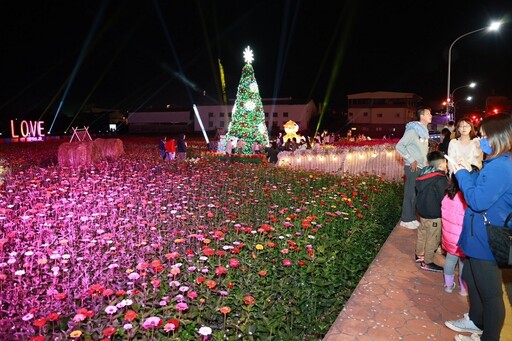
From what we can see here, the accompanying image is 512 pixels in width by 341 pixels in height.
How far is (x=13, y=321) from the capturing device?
3275 mm

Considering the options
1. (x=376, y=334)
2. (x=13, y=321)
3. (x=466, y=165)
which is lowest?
(x=376, y=334)


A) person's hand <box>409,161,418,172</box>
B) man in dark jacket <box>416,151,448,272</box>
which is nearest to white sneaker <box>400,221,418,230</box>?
person's hand <box>409,161,418,172</box>

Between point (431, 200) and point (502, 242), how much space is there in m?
2.32

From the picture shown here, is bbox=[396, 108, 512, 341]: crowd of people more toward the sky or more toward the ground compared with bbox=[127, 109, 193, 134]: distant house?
more toward the ground

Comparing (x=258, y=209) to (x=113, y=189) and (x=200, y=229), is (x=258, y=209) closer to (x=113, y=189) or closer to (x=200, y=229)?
(x=200, y=229)

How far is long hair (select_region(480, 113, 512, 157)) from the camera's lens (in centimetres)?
295

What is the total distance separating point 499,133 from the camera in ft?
9.77

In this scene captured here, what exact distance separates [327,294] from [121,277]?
2235 millimetres

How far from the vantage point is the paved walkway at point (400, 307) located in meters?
3.61

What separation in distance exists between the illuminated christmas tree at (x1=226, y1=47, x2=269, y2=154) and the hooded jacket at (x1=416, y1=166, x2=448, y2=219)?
1700 cm

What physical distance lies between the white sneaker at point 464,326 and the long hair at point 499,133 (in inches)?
65.8

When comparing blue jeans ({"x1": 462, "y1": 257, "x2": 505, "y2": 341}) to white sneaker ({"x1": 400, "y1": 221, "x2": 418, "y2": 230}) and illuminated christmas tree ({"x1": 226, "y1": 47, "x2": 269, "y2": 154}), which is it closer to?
white sneaker ({"x1": 400, "y1": 221, "x2": 418, "y2": 230})

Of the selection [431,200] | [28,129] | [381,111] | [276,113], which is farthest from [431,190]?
[381,111]

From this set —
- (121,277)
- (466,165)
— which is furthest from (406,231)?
(121,277)
